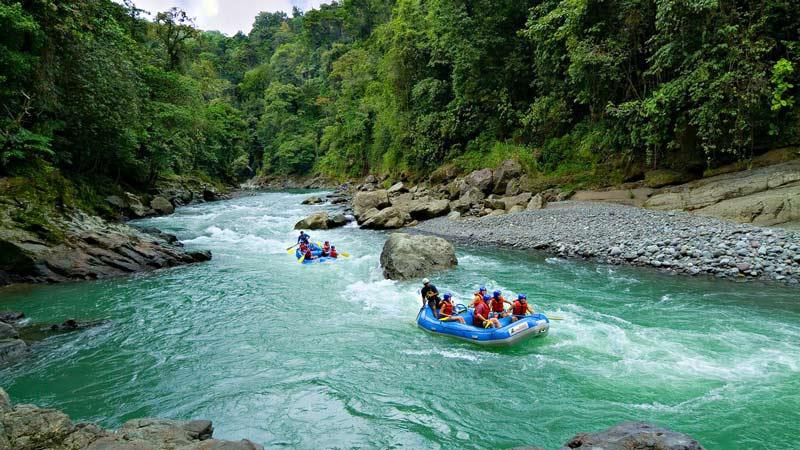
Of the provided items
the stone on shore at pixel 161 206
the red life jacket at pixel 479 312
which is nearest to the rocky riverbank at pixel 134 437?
the red life jacket at pixel 479 312

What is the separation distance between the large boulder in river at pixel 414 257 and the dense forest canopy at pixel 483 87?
28.4 ft

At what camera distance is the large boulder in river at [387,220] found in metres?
21.2

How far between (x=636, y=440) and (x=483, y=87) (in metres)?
23.9

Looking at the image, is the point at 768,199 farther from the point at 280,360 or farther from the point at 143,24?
the point at 143,24

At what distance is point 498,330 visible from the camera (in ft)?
26.8

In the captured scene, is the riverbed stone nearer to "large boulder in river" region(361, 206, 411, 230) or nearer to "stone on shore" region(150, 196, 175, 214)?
"large boulder in river" region(361, 206, 411, 230)

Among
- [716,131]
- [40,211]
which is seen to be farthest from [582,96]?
[40,211]

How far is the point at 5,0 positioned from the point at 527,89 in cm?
2268

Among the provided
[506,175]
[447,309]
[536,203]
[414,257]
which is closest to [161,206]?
[414,257]

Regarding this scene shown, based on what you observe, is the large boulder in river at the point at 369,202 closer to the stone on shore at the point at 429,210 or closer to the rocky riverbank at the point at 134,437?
the stone on shore at the point at 429,210

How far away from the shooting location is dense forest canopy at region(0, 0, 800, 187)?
13.2 m

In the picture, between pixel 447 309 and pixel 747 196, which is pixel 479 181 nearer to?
pixel 747 196

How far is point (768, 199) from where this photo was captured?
1218cm

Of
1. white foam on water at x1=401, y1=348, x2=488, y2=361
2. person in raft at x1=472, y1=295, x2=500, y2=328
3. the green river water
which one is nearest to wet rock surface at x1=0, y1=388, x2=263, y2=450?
the green river water
